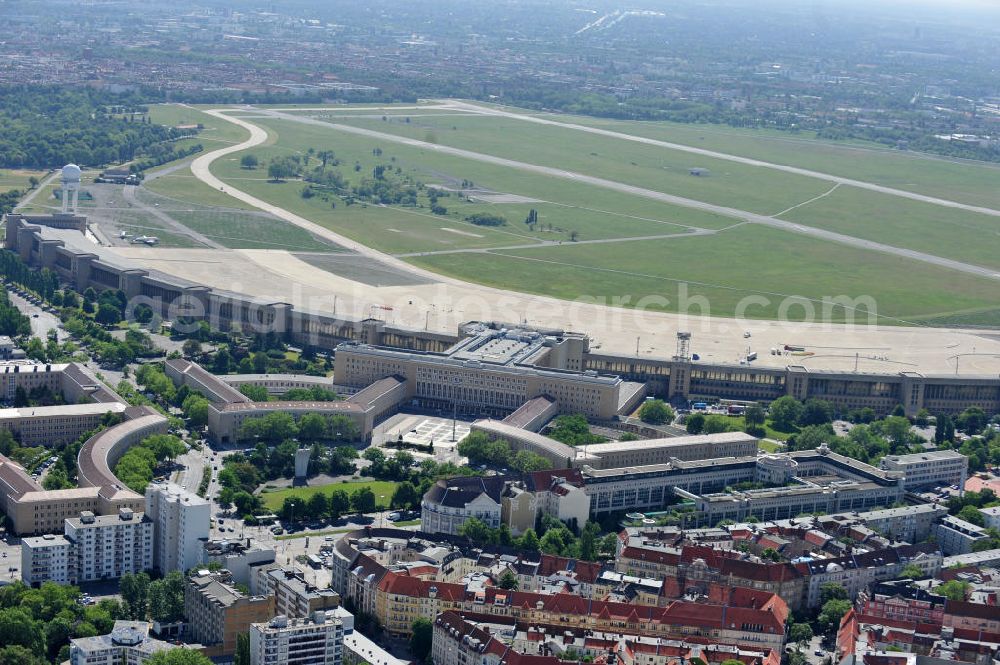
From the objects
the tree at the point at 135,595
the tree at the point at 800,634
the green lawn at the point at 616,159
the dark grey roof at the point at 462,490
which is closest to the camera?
the tree at the point at 135,595

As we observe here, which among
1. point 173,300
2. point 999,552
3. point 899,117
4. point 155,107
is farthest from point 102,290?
point 899,117

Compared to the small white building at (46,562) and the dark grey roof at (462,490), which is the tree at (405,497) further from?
the small white building at (46,562)

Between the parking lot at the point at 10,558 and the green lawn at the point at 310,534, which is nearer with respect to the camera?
the parking lot at the point at 10,558

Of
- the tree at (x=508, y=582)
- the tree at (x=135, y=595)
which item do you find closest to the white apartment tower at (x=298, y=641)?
the tree at (x=135, y=595)

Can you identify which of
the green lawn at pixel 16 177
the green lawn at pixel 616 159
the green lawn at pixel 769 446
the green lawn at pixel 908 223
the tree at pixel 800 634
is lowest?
the green lawn at pixel 769 446

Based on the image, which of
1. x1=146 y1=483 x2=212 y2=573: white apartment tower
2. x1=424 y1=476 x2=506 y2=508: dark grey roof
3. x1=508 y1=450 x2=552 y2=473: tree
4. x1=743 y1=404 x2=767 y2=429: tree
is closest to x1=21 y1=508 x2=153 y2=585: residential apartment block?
x1=146 y1=483 x2=212 y2=573: white apartment tower

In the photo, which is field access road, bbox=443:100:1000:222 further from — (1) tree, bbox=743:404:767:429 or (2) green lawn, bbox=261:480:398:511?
(2) green lawn, bbox=261:480:398:511
